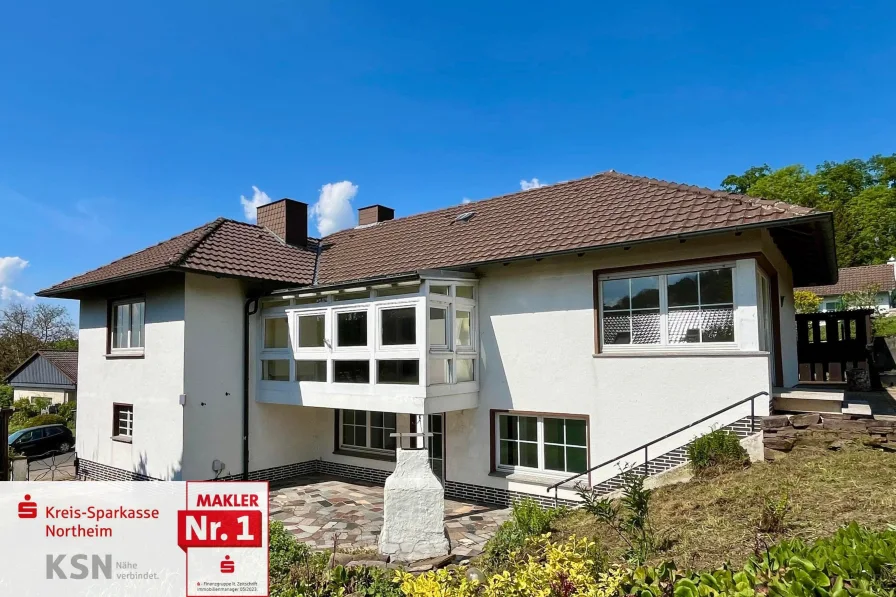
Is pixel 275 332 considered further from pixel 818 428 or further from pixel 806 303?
pixel 806 303

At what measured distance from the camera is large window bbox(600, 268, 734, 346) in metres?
8.95

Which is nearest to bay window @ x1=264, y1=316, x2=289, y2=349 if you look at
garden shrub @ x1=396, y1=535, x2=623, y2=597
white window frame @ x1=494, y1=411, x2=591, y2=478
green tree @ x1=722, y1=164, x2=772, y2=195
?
white window frame @ x1=494, y1=411, x2=591, y2=478

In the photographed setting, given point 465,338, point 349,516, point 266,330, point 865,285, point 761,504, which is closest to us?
point 761,504

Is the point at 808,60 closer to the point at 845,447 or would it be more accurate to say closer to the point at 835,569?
the point at 845,447

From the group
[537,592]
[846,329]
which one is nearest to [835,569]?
[537,592]

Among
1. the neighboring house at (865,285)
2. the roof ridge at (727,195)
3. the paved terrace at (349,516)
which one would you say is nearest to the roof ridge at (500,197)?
the roof ridge at (727,195)

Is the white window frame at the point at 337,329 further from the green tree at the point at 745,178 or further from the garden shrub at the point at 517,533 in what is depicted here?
the green tree at the point at 745,178

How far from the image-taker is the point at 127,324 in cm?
1416

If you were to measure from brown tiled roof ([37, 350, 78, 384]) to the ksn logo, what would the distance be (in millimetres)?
34428

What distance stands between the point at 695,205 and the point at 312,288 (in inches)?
332

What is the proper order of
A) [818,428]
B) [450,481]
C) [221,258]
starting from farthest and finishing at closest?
[221,258] < [450,481] < [818,428]

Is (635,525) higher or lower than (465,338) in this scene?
lower

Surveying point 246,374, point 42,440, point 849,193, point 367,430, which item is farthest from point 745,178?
point 42,440

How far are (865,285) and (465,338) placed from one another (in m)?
42.7
